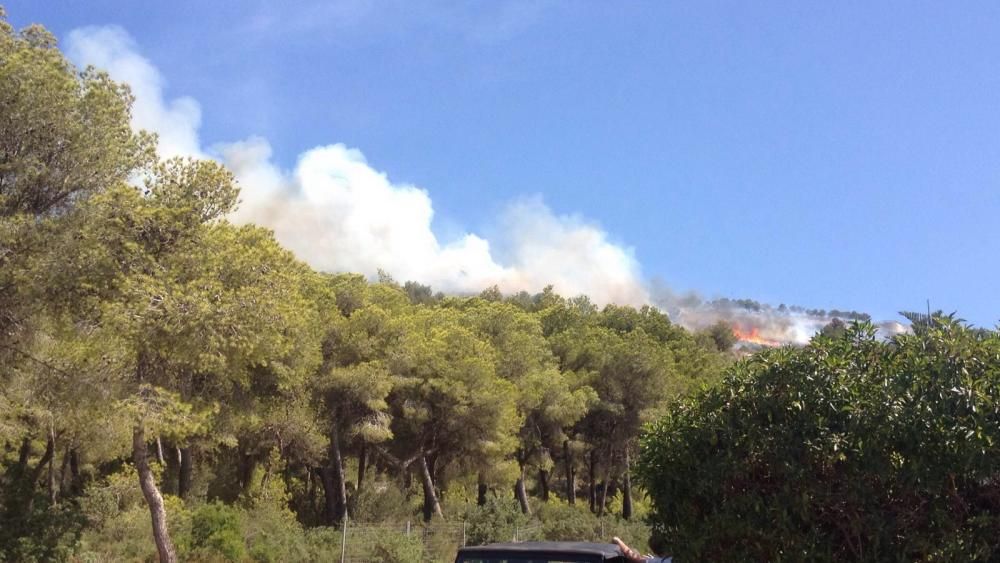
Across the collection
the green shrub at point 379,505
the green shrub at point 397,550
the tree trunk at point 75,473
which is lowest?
the green shrub at point 397,550

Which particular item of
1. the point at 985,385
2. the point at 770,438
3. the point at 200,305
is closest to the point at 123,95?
the point at 200,305

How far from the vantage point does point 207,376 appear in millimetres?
18656

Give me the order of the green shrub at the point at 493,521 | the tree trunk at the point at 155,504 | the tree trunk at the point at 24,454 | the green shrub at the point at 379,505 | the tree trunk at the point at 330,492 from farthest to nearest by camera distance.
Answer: the tree trunk at the point at 330,492 < the green shrub at the point at 379,505 < the green shrub at the point at 493,521 < the tree trunk at the point at 24,454 < the tree trunk at the point at 155,504

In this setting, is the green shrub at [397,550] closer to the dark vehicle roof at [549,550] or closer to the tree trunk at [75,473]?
the tree trunk at [75,473]

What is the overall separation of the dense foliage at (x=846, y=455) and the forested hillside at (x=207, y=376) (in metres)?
0.86

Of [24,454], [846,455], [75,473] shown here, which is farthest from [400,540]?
[846,455]

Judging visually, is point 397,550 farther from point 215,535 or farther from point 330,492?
point 330,492

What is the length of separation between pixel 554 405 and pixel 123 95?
956 inches

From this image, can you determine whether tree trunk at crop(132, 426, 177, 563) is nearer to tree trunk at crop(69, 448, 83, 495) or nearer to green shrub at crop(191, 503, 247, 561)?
green shrub at crop(191, 503, 247, 561)

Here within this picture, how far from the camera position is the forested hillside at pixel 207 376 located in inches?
544

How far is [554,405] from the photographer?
118 ft

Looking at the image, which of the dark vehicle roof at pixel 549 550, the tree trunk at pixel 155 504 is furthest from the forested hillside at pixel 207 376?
the dark vehicle roof at pixel 549 550

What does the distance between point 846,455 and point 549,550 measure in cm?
277

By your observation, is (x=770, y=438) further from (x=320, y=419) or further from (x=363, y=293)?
(x=363, y=293)
